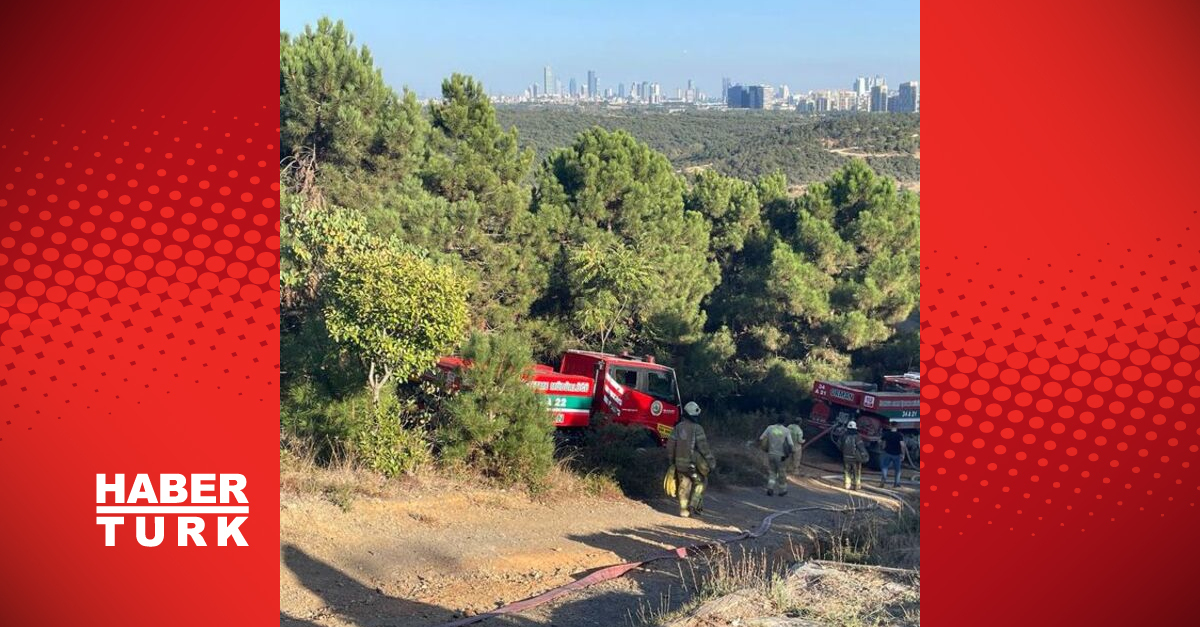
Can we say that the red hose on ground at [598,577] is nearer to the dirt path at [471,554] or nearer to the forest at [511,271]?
the dirt path at [471,554]

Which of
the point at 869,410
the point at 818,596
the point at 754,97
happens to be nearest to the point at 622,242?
the point at 869,410

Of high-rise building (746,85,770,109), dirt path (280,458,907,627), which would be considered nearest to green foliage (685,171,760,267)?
dirt path (280,458,907,627)

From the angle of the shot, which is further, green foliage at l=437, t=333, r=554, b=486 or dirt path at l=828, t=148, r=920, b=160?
dirt path at l=828, t=148, r=920, b=160

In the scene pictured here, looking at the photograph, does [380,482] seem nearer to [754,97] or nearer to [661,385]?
[661,385]

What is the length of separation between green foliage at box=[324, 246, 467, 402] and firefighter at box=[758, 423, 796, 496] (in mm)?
6374

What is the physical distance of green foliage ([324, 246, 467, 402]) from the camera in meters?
14.0

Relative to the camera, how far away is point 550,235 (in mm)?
24562

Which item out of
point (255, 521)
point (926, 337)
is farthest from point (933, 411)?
point (255, 521)

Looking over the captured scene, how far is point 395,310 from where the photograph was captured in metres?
14.0

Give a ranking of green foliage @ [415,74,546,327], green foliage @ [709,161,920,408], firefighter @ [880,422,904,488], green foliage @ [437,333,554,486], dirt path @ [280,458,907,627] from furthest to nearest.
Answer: green foliage @ [709,161,920,408] < green foliage @ [415,74,546,327] < firefighter @ [880,422,904,488] < green foliage @ [437,333,554,486] < dirt path @ [280,458,907,627]

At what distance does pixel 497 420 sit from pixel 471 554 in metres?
3.60

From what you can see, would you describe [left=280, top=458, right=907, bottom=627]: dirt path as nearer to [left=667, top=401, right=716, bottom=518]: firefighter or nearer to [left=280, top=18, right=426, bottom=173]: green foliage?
[left=667, top=401, right=716, bottom=518]: firefighter

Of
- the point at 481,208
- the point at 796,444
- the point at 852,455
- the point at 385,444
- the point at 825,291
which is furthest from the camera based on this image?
the point at 825,291

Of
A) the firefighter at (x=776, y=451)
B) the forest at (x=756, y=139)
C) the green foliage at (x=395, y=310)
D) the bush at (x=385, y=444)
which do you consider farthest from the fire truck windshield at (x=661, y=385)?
the forest at (x=756, y=139)
